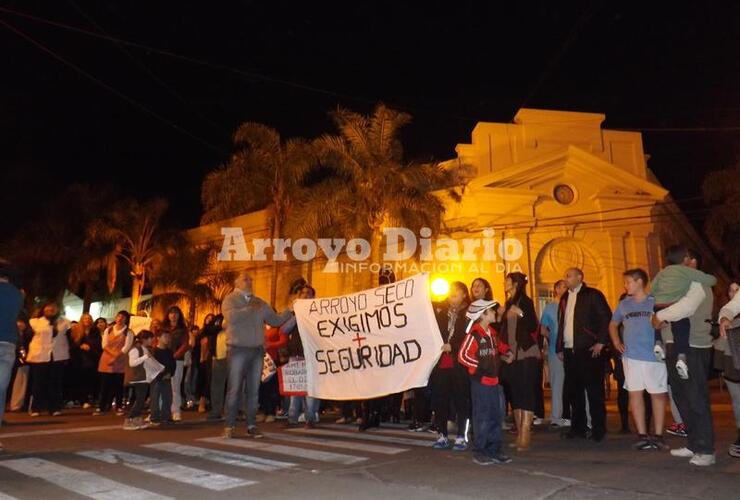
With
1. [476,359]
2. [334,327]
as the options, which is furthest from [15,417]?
[476,359]

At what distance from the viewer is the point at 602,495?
14.6ft

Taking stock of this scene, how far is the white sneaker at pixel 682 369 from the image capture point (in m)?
5.96

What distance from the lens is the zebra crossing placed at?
5.00m

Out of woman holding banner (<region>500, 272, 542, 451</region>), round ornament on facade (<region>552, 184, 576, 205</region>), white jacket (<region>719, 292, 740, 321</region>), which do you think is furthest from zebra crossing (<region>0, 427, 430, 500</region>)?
round ornament on facade (<region>552, 184, 576, 205</region>)

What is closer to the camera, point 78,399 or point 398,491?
point 398,491

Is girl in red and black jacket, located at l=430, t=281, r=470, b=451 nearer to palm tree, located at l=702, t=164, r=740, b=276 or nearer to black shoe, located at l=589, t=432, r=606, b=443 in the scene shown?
black shoe, located at l=589, t=432, r=606, b=443

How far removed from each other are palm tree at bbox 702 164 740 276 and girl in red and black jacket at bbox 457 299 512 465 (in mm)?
20829

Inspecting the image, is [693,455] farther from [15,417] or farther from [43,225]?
[43,225]

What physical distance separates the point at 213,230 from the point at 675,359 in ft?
90.5

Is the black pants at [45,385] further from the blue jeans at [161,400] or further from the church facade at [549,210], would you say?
the church facade at [549,210]

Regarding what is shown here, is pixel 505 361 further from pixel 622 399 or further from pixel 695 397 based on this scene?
pixel 622 399

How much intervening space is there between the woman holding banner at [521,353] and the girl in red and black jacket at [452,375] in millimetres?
519

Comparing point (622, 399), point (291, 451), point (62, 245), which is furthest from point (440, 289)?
point (62, 245)

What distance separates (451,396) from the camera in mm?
7379
